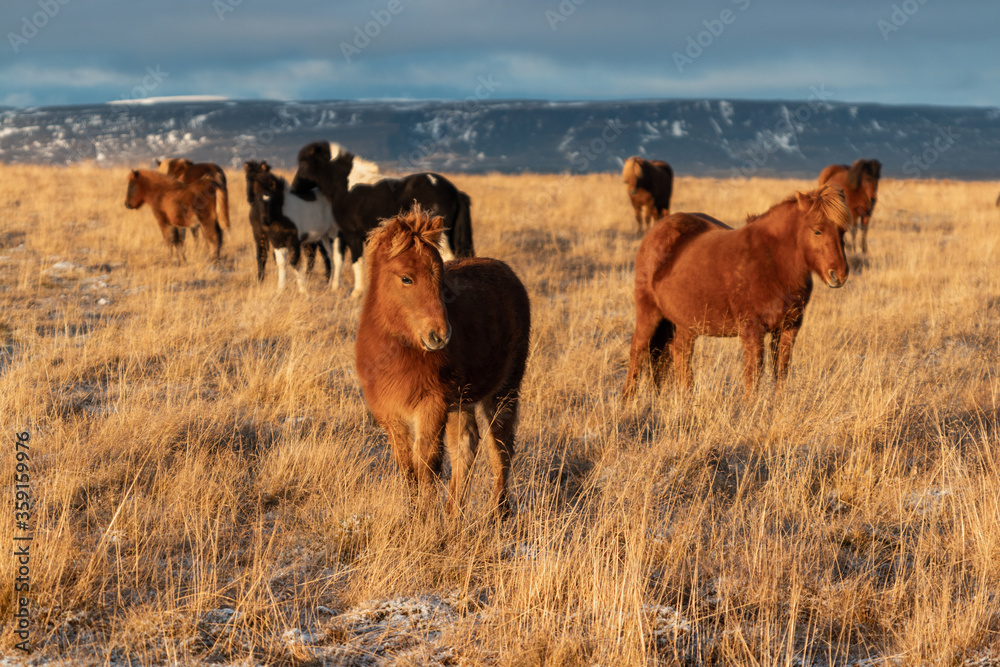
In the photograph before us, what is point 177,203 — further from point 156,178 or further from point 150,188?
point 156,178

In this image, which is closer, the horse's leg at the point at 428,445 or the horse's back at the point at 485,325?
the horse's leg at the point at 428,445

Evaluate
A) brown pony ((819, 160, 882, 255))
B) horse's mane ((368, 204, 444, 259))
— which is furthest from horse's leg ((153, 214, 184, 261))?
brown pony ((819, 160, 882, 255))

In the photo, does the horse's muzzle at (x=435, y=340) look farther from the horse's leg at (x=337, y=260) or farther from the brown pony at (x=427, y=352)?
the horse's leg at (x=337, y=260)

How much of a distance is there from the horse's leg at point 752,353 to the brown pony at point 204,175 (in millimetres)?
9517

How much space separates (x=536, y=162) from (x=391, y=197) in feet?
553

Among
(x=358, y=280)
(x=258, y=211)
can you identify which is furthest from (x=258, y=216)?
(x=358, y=280)

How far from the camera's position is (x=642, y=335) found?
19.8 feet

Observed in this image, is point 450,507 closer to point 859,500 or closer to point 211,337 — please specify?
point 859,500

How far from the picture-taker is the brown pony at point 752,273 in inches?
200

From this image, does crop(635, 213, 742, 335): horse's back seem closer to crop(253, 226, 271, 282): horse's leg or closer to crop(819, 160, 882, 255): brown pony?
crop(253, 226, 271, 282): horse's leg

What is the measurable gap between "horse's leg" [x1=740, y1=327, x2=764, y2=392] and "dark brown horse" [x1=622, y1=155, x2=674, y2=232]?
37.8 feet

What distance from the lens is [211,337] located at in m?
7.06

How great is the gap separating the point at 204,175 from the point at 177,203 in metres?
2.44
